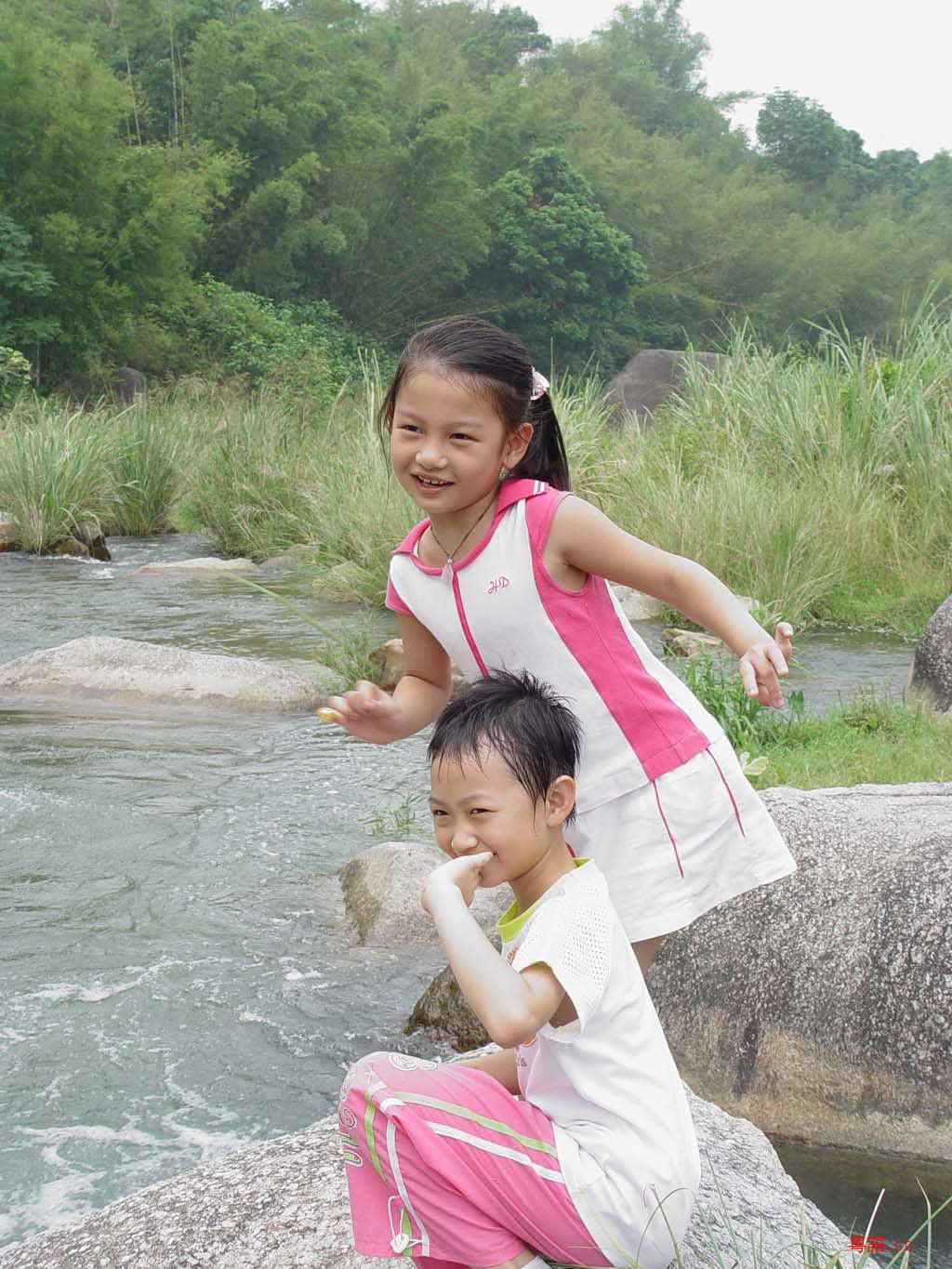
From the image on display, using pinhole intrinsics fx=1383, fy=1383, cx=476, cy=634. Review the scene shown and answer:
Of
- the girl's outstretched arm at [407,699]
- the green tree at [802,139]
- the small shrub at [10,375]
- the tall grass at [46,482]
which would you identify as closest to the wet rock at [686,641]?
the girl's outstretched arm at [407,699]

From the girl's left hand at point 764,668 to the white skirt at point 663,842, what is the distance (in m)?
0.22

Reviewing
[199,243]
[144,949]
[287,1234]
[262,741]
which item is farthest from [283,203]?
[287,1234]

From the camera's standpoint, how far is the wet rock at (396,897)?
4.32 metres

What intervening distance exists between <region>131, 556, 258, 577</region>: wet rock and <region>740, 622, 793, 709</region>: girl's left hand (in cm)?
1046

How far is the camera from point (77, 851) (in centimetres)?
518

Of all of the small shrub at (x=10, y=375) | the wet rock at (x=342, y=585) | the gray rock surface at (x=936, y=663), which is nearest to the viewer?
the gray rock surface at (x=936, y=663)

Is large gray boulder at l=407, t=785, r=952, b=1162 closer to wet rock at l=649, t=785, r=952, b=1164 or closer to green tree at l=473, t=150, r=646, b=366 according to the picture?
wet rock at l=649, t=785, r=952, b=1164

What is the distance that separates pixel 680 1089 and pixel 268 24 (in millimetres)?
38299

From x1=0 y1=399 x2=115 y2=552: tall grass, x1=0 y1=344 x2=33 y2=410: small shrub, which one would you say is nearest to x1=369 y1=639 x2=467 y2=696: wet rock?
x1=0 y1=399 x2=115 y2=552: tall grass

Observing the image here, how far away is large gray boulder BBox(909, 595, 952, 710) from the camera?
6.26 metres

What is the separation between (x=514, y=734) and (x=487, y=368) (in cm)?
66

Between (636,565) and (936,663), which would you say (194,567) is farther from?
(636,565)

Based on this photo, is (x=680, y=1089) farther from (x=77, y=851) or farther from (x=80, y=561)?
(x=80, y=561)

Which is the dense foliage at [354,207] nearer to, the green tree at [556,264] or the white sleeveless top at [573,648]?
the green tree at [556,264]
